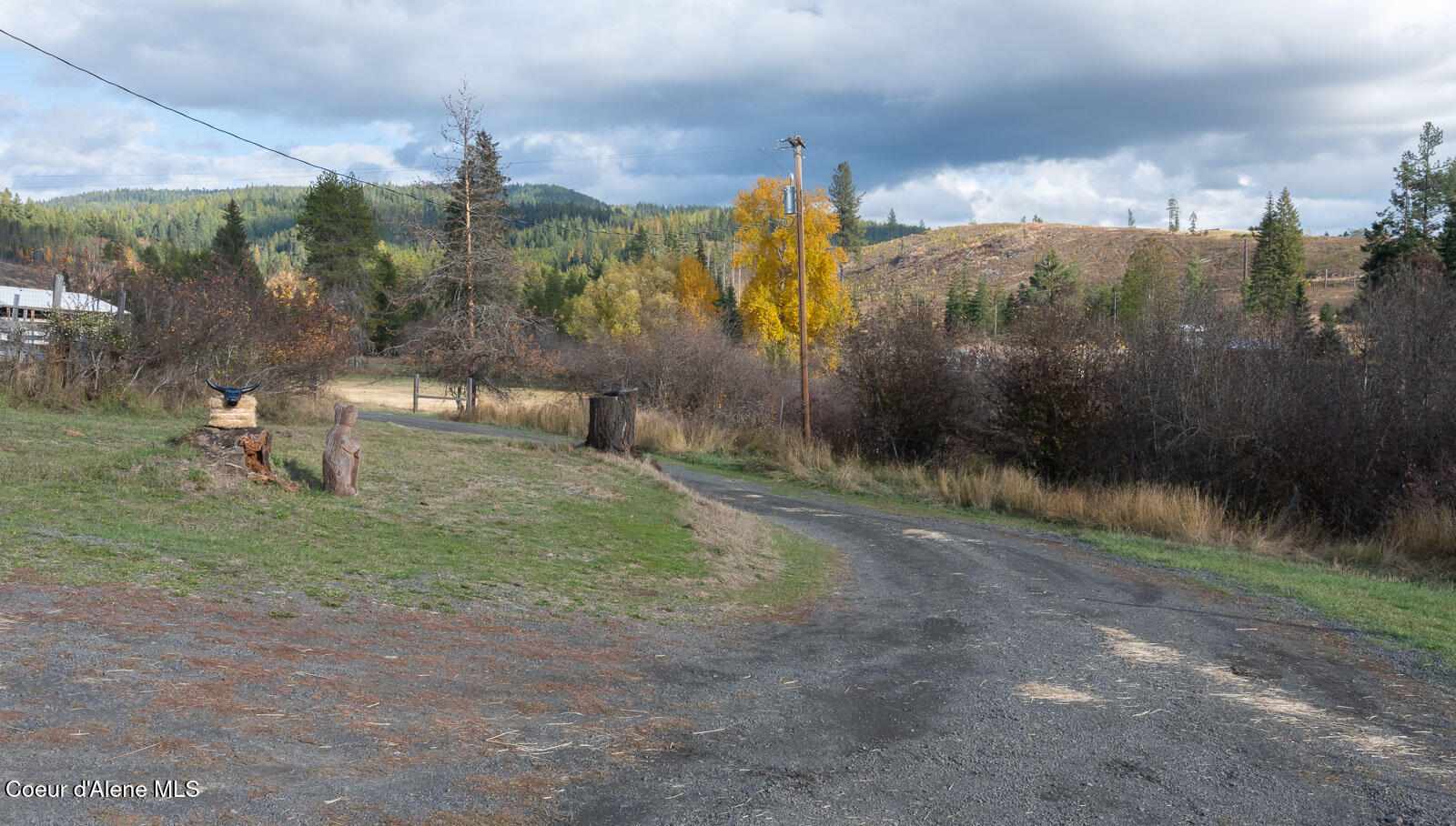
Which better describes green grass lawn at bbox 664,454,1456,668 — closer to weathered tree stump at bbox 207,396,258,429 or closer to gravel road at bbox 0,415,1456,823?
gravel road at bbox 0,415,1456,823

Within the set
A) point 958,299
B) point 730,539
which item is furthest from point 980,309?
point 730,539

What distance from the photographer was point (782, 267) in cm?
4878

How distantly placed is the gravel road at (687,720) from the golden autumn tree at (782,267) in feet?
127

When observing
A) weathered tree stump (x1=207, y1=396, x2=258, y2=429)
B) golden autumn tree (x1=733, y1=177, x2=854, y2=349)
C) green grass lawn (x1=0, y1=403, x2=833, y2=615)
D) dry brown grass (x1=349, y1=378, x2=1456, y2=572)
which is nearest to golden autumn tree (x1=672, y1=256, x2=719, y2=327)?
golden autumn tree (x1=733, y1=177, x2=854, y2=349)

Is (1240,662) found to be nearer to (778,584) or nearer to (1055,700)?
(1055,700)

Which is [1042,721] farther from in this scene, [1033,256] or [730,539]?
[1033,256]

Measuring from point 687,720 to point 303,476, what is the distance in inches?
298

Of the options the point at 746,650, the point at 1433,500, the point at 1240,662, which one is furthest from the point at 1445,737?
the point at 1433,500

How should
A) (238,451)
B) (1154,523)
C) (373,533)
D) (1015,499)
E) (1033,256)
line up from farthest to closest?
1. (1033,256)
2. (1015,499)
3. (1154,523)
4. (238,451)
5. (373,533)

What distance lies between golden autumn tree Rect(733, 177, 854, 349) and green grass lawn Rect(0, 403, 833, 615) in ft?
109

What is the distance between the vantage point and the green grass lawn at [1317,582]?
8.89 m

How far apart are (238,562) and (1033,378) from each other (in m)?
18.5

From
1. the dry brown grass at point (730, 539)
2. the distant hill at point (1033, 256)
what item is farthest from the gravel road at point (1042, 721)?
the distant hill at point (1033, 256)

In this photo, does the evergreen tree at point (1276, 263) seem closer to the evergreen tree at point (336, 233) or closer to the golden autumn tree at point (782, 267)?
the golden autumn tree at point (782, 267)
